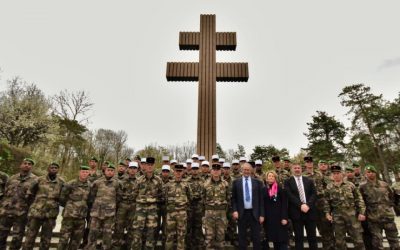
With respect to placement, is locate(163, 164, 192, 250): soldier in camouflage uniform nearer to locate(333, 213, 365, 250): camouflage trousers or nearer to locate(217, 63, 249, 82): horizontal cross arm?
locate(333, 213, 365, 250): camouflage trousers

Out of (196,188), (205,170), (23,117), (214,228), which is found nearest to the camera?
(214,228)

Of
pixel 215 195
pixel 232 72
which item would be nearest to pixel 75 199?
pixel 215 195

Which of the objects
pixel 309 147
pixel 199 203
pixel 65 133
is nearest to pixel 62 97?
pixel 65 133

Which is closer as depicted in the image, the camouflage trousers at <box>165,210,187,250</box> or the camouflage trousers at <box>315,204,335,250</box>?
the camouflage trousers at <box>165,210,187,250</box>

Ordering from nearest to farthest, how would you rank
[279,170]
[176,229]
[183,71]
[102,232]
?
A: [176,229], [102,232], [279,170], [183,71]

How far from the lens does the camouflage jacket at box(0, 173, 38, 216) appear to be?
5699 mm

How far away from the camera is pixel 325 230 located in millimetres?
5801

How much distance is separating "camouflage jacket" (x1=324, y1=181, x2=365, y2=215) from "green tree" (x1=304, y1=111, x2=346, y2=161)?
27.3 m

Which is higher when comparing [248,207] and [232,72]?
[232,72]

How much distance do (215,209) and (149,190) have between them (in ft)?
5.15

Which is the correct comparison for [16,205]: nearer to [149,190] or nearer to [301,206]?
[149,190]

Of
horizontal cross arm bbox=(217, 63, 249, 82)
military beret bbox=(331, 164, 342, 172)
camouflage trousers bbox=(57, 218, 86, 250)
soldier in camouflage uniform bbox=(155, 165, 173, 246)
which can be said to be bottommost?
camouflage trousers bbox=(57, 218, 86, 250)

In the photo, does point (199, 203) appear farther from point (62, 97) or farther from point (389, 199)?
point (62, 97)

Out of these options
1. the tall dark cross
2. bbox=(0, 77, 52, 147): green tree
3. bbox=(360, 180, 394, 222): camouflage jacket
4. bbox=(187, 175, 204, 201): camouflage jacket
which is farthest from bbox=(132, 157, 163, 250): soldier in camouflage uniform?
bbox=(0, 77, 52, 147): green tree
